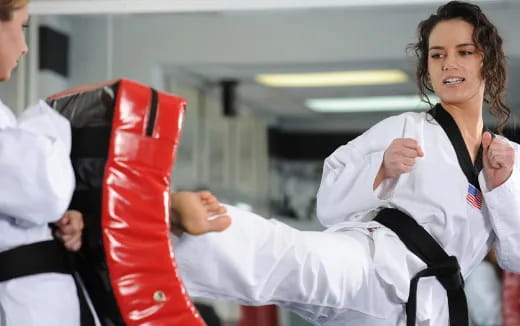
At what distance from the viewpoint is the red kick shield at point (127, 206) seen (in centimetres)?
179

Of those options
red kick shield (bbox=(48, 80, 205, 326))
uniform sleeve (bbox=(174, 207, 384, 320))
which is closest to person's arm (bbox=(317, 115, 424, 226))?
uniform sleeve (bbox=(174, 207, 384, 320))

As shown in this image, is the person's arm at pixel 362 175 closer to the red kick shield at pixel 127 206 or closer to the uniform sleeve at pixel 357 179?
the uniform sleeve at pixel 357 179

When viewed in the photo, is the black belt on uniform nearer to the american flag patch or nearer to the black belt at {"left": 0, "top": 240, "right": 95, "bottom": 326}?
the black belt at {"left": 0, "top": 240, "right": 95, "bottom": 326}

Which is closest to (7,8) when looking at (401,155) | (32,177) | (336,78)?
(32,177)

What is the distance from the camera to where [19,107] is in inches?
203

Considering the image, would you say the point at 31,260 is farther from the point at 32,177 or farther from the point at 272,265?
the point at 272,265

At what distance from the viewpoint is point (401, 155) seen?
2283mm

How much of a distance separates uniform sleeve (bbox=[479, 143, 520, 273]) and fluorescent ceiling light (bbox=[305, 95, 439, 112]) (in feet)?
17.9

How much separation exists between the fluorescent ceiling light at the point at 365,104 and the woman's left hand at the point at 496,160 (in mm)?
5509

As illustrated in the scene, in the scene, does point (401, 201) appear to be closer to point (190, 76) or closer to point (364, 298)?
point (364, 298)

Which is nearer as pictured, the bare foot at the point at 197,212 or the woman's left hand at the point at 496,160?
the bare foot at the point at 197,212

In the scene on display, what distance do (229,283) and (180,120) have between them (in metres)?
0.42

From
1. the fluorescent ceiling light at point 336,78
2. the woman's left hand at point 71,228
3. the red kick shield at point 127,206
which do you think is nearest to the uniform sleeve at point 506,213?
the red kick shield at point 127,206

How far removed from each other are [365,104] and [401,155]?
6114mm
